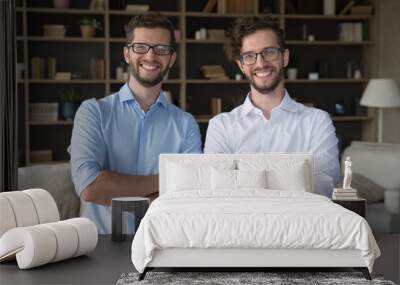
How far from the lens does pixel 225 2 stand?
8883 millimetres

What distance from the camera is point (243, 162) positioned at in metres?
4.41

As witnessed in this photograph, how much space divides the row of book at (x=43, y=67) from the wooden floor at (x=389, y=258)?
16.1ft

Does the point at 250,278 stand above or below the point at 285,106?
below

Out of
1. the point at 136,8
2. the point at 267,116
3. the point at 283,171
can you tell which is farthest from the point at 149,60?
the point at 136,8

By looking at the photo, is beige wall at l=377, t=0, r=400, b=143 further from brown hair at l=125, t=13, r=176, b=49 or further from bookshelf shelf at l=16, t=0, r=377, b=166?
brown hair at l=125, t=13, r=176, b=49

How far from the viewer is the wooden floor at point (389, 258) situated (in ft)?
12.0

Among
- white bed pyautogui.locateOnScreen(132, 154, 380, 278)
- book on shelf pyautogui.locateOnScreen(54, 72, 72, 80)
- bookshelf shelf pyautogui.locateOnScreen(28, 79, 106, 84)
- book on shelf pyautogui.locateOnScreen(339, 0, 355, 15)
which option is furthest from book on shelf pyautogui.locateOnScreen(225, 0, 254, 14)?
white bed pyautogui.locateOnScreen(132, 154, 380, 278)

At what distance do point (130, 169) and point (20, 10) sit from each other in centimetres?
451

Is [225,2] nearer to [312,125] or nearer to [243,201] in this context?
[312,125]

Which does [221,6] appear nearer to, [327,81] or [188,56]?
[188,56]

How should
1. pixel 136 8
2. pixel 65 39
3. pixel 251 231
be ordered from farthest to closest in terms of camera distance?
pixel 136 8, pixel 65 39, pixel 251 231

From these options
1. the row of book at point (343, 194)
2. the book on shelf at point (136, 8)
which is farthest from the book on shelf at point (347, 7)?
the row of book at point (343, 194)

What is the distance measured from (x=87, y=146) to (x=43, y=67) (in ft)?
14.5

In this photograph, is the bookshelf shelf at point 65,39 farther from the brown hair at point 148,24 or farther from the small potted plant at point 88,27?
the brown hair at point 148,24
